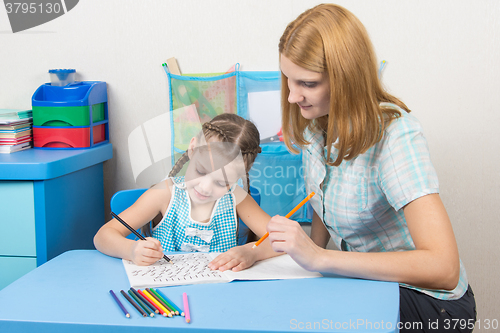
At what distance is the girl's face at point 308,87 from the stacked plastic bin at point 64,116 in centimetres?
94

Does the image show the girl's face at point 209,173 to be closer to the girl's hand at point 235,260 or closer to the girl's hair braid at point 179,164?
the girl's hair braid at point 179,164

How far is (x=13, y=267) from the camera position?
4.61 feet

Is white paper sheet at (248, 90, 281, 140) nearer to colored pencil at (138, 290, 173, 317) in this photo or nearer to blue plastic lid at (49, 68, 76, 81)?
blue plastic lid at (49, 68, 76, 81)

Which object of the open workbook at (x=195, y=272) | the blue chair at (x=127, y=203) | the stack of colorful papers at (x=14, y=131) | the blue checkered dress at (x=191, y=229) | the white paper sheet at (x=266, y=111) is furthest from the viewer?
the white paper sheet at (x=266, y=111)

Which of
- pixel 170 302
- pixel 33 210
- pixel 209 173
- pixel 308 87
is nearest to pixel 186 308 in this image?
pixel 170 302

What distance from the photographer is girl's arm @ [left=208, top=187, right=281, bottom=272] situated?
96 cm

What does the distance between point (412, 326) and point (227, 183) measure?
54cm

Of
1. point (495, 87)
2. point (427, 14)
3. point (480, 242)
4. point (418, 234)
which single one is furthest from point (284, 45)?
point (480, 242)

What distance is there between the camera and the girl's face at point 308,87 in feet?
3.14

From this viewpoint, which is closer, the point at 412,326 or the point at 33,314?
the point at 33,314

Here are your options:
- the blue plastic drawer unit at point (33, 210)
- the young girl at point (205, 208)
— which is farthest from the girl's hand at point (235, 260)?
the blue plastic drawer unit at point (33, 210)

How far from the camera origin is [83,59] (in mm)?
1787

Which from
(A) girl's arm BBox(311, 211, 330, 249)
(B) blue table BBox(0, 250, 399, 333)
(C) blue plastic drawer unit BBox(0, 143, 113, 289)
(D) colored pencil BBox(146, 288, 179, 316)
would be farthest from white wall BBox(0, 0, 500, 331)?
(D) colored pencil BBox(146, 288, 179, 316)

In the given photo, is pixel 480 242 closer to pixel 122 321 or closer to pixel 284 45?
pixel 284 45
